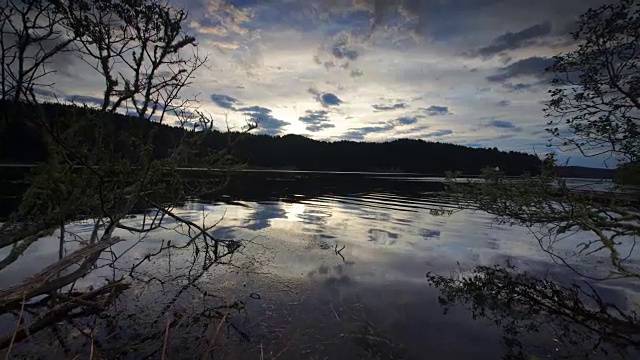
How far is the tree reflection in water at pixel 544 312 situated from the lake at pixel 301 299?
14 centimetres

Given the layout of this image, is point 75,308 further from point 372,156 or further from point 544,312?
point 372,156

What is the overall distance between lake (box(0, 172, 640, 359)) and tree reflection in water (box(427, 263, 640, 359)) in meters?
0.14

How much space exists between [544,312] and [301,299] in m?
6.47

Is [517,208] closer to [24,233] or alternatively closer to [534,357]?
[534,357]

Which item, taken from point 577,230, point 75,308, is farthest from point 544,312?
point 75,308

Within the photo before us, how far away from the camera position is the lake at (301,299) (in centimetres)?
599

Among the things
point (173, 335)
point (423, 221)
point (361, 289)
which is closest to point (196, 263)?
point (173, 335)

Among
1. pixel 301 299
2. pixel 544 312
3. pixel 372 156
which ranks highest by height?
pixel 372 156

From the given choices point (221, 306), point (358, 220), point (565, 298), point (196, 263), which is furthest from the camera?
point (358, 220)

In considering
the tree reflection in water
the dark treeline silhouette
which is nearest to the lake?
the tree reflection in water

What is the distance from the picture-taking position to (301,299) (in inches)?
325

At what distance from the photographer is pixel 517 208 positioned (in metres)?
11.1

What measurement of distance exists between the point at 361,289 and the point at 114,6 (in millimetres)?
9582

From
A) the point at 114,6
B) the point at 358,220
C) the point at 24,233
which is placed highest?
the point at 114,6
